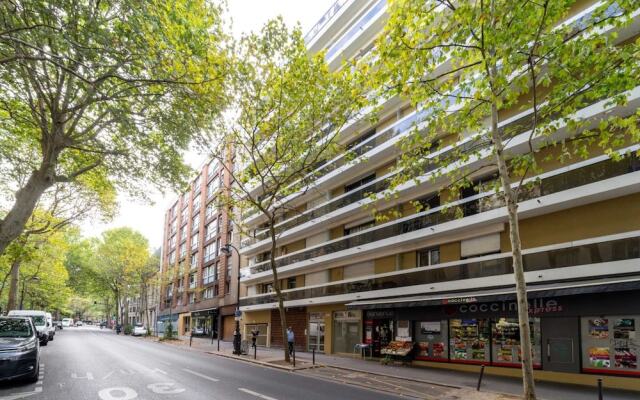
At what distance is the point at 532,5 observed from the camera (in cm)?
997

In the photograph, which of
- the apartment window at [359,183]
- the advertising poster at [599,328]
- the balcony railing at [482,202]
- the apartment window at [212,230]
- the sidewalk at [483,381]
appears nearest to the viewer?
the sidewalk at [483,381]

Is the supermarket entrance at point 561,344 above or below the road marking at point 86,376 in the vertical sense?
above

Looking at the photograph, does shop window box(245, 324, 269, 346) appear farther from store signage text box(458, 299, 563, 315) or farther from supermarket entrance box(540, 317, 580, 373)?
supermarket entrance box(540, 317, 580, 373)

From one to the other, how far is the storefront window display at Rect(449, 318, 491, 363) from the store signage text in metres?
0.55

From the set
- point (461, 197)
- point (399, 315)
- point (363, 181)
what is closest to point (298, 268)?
point (363, 181)

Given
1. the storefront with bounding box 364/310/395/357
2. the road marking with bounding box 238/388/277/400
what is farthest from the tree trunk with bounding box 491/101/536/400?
the storefront with bounding box 364/310/395/357

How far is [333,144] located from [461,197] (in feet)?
20.5

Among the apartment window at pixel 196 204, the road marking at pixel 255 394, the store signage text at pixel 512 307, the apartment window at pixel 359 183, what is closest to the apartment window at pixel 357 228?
the apartment window at pixel 359 183

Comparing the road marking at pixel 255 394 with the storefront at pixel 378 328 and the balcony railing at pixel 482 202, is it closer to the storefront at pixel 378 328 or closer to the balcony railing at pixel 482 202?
the balcony railing at pixel 482 202

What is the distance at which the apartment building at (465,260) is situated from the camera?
12.9 meters

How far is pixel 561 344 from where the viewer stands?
46.1ft

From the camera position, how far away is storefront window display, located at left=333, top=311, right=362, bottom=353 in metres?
23.1

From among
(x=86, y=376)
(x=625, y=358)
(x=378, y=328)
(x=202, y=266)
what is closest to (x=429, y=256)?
(x=378, y=328)

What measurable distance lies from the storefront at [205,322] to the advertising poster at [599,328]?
34627mm
